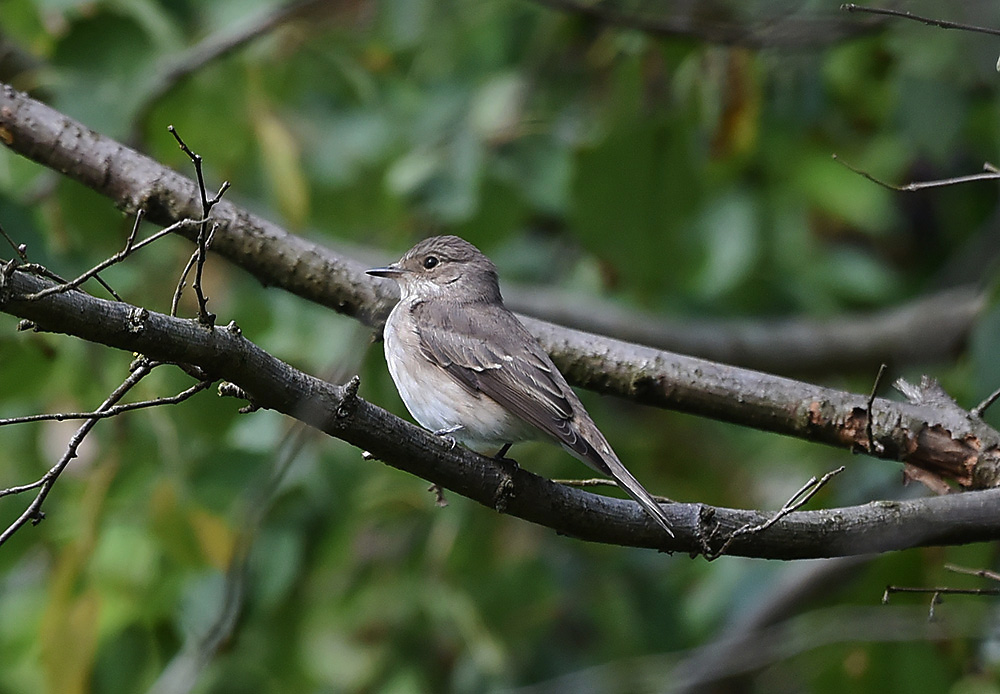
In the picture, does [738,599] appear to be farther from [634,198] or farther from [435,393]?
[435,393]

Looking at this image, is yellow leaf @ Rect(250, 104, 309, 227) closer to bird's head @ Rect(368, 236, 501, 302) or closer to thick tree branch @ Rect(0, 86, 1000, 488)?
bird's head @ Rect(368, 236, 501, 302)

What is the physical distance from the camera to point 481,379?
13.0ft

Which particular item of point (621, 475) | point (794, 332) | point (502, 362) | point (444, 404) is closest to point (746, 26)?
point (794, 332)

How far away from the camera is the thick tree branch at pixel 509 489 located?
2.33 m

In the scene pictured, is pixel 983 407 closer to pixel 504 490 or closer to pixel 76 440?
pixel 504 490

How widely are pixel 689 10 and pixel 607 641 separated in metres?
3.98

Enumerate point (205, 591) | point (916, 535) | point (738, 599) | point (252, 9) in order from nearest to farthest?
point (916, 535), point (205, 591), point (252, 9), point (738, 599)

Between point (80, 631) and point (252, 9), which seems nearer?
point (80, 631)

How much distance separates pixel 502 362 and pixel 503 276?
316cm

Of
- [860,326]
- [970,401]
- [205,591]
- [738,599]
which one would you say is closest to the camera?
[970,401]

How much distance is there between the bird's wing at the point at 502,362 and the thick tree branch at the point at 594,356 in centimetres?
16

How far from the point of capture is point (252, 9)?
5746 millimetres

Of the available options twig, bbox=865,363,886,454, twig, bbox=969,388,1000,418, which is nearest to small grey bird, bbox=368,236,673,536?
twig, bbox=865,363,886,454

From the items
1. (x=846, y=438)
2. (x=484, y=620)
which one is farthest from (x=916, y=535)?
(x=484, y=620)
